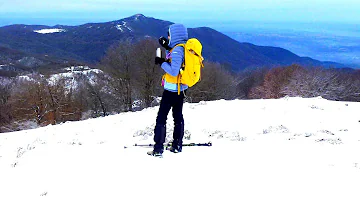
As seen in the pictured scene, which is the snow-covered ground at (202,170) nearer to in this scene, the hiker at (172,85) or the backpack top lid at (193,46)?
the hiker at (172,85)

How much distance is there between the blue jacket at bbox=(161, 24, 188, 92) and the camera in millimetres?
5199

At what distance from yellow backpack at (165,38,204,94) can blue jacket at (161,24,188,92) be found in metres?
0.09

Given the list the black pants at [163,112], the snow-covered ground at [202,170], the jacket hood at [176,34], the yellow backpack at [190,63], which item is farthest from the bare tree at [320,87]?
the jacket hood at [176,34]

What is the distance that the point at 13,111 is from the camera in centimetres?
3806

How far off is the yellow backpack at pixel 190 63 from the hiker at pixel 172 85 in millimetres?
74

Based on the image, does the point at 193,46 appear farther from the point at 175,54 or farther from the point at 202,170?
the point at 202,170

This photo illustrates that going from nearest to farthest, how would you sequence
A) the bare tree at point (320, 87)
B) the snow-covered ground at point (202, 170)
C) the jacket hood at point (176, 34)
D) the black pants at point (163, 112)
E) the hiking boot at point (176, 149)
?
the snow-covered ground at point (202, 170) < the jacket hood at point (176, 34) < the black pants at point (163, 112) < the hiking boot at point (176, 149) < the bare tree at point (320, 87)

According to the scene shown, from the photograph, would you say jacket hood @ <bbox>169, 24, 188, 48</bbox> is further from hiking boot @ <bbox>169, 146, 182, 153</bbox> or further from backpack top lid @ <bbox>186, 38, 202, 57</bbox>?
hiking boot @ <bbox>169, 146, 182, 153</bbox>

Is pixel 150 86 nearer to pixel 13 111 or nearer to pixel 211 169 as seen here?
pixel 13 111

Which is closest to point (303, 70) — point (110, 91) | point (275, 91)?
point (275, 91)

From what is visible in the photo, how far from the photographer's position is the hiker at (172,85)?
523 centimetres

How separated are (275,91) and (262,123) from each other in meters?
51.1

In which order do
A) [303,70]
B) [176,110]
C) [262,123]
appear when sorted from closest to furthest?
[176,110] < [262,123] < [303,70]

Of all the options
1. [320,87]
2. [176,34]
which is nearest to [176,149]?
[176,34]
